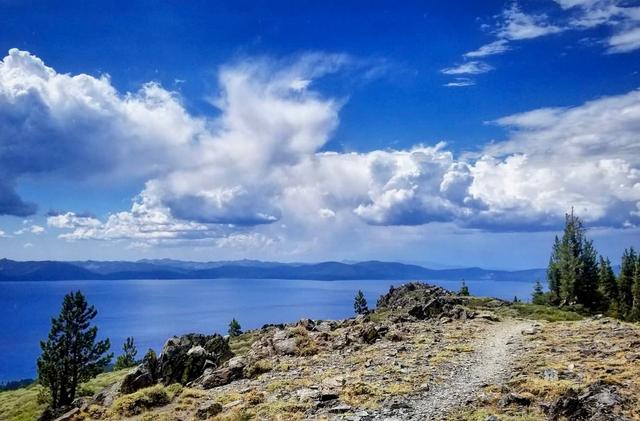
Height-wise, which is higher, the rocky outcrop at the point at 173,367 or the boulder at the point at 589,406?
the boulder at the point at 589,406

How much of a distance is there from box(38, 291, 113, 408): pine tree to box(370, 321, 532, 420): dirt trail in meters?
51.9

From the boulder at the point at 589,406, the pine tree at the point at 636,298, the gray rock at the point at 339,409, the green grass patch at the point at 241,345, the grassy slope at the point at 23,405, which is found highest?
the boulder at the point at 589,406

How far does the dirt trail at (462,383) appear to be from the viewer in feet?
56.4

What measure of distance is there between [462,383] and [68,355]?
2337 inches

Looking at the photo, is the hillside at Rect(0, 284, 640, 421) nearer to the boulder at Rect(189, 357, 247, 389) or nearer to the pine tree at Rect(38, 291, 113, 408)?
the boulder at Rect(189, 357, 247, 389)

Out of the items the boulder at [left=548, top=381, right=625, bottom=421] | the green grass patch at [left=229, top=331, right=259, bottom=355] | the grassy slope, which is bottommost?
the grassy slope

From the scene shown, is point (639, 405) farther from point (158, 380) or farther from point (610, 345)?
point (158, 380)

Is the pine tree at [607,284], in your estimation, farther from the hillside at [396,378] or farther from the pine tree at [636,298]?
the hillside at [396,378]

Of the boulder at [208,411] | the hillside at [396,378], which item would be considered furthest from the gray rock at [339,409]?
the boulder at [208,411]

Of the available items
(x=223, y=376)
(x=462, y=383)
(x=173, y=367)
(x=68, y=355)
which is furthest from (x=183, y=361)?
(x=68, y=355)

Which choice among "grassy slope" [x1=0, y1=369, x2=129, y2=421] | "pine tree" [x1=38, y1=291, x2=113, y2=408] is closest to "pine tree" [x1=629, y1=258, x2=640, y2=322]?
"pine tree" [x1=38, y1=291, x2=113, y2=408]

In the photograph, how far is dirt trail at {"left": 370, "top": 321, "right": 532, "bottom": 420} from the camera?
1720 cm

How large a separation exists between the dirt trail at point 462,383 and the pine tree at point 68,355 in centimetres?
5191

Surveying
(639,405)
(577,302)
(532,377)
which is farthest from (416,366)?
(577,302)
